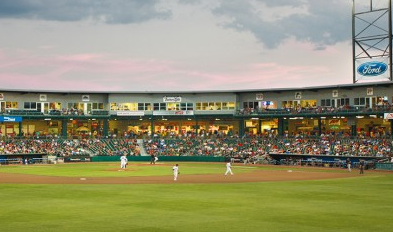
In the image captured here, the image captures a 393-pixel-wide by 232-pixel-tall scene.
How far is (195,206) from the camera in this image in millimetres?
29125

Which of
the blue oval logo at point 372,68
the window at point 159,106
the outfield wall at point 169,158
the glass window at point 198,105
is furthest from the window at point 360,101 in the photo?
the window at point 159,106

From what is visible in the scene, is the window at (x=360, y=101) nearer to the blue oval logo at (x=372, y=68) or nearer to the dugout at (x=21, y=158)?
the blue oval logo at (x=372, y=68)

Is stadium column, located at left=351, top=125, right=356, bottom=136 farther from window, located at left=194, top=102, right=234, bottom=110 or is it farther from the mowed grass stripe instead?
the mowed grass stripe

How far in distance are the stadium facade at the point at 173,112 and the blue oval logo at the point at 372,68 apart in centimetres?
927

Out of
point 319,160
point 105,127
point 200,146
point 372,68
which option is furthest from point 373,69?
point 105,127

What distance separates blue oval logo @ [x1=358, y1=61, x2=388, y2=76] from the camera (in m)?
78.0

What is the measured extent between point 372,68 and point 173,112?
130ft

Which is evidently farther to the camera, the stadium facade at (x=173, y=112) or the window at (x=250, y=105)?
the window at (x=250, y=105)

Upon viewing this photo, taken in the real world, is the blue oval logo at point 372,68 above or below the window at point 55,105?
above

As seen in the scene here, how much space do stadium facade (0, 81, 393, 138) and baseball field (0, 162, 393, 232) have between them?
4845 cm

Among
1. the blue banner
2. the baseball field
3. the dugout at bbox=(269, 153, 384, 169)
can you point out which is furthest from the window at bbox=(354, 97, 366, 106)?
the blue banner

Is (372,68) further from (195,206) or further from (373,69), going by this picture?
(195,206)

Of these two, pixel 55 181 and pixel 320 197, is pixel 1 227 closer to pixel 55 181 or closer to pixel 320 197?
pixel 320 197

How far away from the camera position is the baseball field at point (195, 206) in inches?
890
